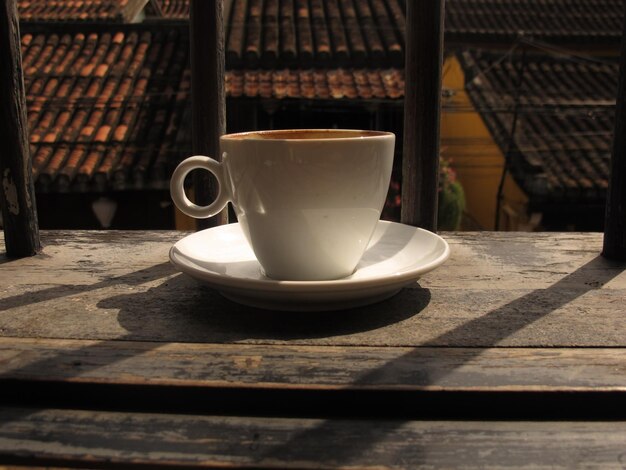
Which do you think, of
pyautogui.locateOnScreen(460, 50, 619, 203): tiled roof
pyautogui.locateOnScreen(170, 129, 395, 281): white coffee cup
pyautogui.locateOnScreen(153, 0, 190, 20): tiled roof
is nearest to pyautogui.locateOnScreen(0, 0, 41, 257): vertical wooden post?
pyautogui.locateOnScreen(170, 129, 395, 281): white coffee cup

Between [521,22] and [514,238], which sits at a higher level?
[521,22]

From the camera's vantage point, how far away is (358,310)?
1.70 feet

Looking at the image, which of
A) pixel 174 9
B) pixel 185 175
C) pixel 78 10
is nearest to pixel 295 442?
pixel 185 175

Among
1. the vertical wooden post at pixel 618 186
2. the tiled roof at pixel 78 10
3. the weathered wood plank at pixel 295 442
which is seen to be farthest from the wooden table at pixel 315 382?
the tiled roof at pixel 78 10

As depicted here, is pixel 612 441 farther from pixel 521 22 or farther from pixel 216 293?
pixel 521 22

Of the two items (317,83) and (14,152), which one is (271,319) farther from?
(317,83)

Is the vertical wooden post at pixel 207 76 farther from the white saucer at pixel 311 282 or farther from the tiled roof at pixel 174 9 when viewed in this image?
the tiled roof at pixel 174 9

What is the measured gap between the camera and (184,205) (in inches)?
22.6

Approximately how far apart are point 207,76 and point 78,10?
5.61 m

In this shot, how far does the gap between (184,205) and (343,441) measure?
0.28 meters

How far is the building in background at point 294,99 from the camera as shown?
4.14 metres

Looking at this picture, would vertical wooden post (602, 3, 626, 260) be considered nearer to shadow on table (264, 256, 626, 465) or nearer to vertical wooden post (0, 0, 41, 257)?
shadow on table (264, 256, 626, 465)

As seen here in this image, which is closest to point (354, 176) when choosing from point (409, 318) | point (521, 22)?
point (409, 318)

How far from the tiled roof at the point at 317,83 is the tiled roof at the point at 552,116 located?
4.38 feet
